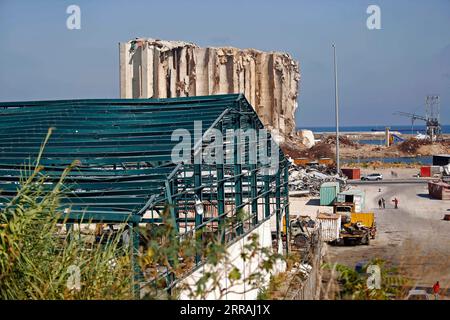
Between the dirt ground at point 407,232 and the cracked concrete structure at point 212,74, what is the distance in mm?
52674

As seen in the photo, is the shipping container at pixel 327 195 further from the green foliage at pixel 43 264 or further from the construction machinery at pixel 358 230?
the green foliage at pixel 43 264

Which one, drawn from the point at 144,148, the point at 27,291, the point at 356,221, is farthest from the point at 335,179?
the point at 27,291

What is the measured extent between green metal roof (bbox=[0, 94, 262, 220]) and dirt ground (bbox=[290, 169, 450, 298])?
16.3ft

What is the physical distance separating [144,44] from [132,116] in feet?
268

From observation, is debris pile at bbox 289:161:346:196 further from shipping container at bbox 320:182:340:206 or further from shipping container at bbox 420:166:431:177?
shipping container at bbox 420:166:431:177

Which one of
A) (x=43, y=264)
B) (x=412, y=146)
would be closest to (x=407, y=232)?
(x=43, y=264)

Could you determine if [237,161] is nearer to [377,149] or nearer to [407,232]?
[407,232]

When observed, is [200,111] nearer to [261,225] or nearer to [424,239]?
[261,225]

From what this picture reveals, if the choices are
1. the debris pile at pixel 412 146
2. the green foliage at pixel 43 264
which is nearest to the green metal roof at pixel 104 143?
the green foliage at pixel 43 264

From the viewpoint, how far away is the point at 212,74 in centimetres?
10550

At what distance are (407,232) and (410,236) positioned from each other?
1910 millimetres

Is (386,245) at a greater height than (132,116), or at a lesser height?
lesser

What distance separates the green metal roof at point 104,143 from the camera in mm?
15070
